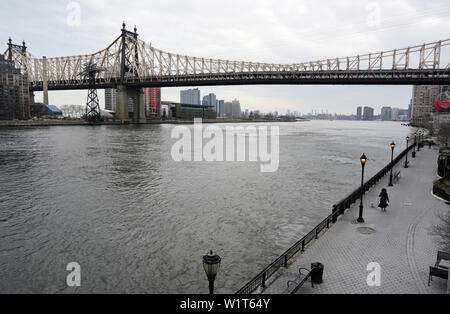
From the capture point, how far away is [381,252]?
1070 cm

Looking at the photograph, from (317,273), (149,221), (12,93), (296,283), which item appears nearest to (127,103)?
(12,93)

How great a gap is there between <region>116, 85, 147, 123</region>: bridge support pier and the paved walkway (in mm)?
104637

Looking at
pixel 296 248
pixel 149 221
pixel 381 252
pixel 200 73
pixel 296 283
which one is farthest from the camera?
pixel 200 73

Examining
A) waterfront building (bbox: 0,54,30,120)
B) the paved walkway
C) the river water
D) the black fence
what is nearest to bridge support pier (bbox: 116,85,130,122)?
waterfront building (bbox: 0,54,30,120)

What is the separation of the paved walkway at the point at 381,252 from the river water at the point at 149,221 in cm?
157

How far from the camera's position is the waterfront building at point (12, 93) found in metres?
111

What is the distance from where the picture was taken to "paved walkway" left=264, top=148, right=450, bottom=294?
28.1 feet

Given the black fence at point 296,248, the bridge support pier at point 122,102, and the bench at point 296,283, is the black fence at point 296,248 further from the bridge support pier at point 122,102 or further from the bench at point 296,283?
the bridge support pier at point 122,102

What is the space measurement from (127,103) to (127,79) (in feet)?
29.2

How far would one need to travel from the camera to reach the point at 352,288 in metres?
8.41

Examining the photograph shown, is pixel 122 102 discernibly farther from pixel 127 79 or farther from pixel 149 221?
pixel 149 221

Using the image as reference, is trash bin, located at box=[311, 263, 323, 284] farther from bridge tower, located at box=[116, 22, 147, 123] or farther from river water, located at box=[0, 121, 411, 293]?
bridge tower, located at box=[116, 22, 147, 123]

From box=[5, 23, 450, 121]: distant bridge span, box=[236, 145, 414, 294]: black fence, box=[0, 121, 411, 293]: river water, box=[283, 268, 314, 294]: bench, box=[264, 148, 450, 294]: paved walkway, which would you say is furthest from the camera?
box=[5, 23, 450, 121]: distant bridge span

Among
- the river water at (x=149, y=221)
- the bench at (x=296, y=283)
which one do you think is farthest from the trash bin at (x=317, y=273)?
the river water at (x=149, y=221)
